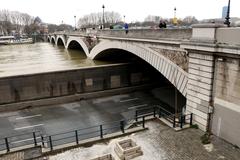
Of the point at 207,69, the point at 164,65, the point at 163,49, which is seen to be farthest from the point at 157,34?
the point at 207,69

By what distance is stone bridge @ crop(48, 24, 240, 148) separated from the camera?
10531 millimetres

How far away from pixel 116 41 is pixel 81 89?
6708mm

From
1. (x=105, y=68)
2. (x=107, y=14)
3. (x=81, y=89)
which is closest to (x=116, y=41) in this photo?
(x=105, y=68)

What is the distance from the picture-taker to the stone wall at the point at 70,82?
2164 centimetres

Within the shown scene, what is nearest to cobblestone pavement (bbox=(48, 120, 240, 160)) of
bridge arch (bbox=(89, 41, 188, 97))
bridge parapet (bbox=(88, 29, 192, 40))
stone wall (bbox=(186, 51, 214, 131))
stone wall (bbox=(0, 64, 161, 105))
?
stone wall (bbox=(186, 51, 214, 131))

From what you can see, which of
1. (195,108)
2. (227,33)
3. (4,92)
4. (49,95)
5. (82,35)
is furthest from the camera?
(82,35)

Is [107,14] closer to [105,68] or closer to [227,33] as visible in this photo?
[105,68]

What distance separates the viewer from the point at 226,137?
11344 mm

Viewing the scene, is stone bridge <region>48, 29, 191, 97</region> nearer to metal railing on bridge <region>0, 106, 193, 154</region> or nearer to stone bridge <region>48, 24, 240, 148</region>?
stone bridge <region>48, 24, 240, 148</region>

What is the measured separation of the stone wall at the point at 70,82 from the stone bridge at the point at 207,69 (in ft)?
33.9

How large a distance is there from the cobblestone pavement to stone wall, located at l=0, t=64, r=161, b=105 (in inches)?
521

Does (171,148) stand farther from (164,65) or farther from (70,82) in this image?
(70,82)

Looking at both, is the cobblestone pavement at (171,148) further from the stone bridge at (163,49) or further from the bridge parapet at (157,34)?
the bridge parapet at (157,34)

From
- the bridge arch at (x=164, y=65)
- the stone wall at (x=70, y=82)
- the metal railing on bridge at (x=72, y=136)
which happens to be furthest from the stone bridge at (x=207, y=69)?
the stone wall at (x=70, y=82)
